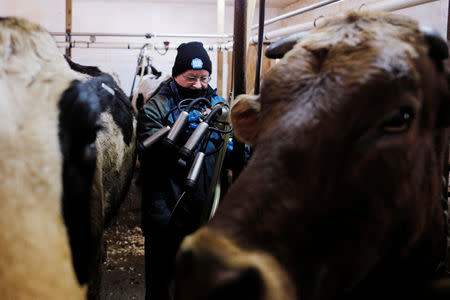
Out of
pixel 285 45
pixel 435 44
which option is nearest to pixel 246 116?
pixel 285 45

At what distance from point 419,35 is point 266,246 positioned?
779mm

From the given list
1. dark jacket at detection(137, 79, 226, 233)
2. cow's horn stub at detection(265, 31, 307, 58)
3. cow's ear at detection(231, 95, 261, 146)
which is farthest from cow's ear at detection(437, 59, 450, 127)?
dark jacket at detection(137, 79, 226, 233)

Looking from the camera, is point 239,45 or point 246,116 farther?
point 239,45

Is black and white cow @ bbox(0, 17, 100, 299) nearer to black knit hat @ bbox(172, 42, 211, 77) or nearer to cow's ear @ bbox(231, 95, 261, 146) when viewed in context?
cow's ear @ bbox(231, 95, 261, 146)

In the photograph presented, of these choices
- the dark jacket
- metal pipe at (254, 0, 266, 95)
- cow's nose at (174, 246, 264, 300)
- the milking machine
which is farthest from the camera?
the dark jacket

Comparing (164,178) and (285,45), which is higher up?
(285,45)

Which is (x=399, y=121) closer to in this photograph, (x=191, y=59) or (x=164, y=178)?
(x=164, y=178)

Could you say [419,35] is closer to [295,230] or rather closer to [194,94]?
[295,230]

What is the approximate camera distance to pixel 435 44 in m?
1.05

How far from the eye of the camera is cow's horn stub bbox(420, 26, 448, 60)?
104 centimetres

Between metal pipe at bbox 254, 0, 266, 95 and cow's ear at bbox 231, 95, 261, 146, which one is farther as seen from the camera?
metal pipe at bbox 254, 0, 266, 95

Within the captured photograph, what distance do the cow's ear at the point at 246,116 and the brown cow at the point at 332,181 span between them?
295 millimetres

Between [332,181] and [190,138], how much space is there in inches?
47.9

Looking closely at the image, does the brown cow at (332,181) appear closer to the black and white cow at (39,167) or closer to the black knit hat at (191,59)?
the black and white cow at (39,167)
